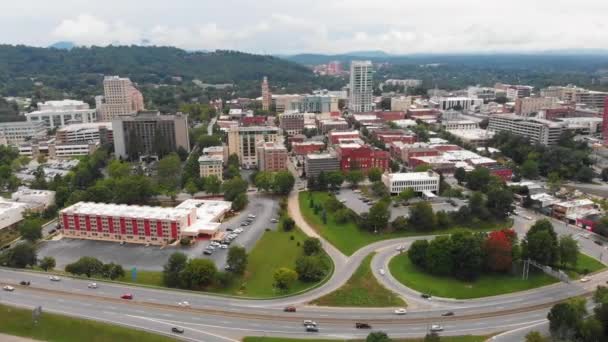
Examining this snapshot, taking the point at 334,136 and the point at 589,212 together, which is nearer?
the point at 589,212

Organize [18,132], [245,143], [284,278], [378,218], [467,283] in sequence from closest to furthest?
[284,278]
[467,283]
[378,218]
[245,143]
[18,132]

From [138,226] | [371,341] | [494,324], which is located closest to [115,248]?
[138,226]

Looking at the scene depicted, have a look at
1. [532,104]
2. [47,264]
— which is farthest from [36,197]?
[532,104]

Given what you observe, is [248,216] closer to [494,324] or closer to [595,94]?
[494,324]

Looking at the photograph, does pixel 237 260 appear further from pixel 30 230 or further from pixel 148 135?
pixel 148 135

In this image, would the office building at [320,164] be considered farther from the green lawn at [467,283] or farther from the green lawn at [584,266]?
the green lawn at [584,266]

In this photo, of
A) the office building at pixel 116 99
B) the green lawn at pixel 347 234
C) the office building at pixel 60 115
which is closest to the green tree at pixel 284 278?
the green lawn at pixel 347 234
